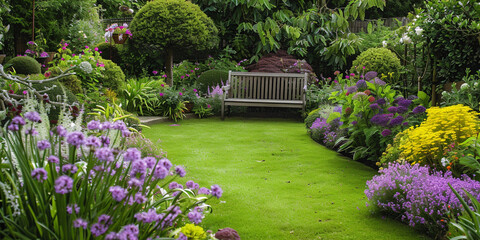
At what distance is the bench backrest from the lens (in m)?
9.30

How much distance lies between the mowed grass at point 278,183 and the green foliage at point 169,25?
2.82m

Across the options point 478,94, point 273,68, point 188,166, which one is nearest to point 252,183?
point 188,166

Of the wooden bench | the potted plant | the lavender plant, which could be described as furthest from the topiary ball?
the lavender plant

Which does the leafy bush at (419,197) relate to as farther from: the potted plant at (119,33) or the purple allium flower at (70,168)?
the potted plant at (119,33)

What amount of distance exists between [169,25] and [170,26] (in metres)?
0.03

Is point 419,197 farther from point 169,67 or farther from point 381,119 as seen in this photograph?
point 169,67

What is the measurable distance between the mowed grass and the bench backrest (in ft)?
7.80

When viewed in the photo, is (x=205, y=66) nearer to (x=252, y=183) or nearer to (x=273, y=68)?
(x=273, y=68)

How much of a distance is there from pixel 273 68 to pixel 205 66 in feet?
5.67

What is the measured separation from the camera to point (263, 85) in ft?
31.1

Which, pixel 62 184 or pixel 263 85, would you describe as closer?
pixel 62 184

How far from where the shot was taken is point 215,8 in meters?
11.1

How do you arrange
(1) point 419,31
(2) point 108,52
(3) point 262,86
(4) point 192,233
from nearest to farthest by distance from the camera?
(4) point 192,233
(1) point 419,31
(3) point 262,86
(2) point 108,52

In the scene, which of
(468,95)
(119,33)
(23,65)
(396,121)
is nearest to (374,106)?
(396,121)
